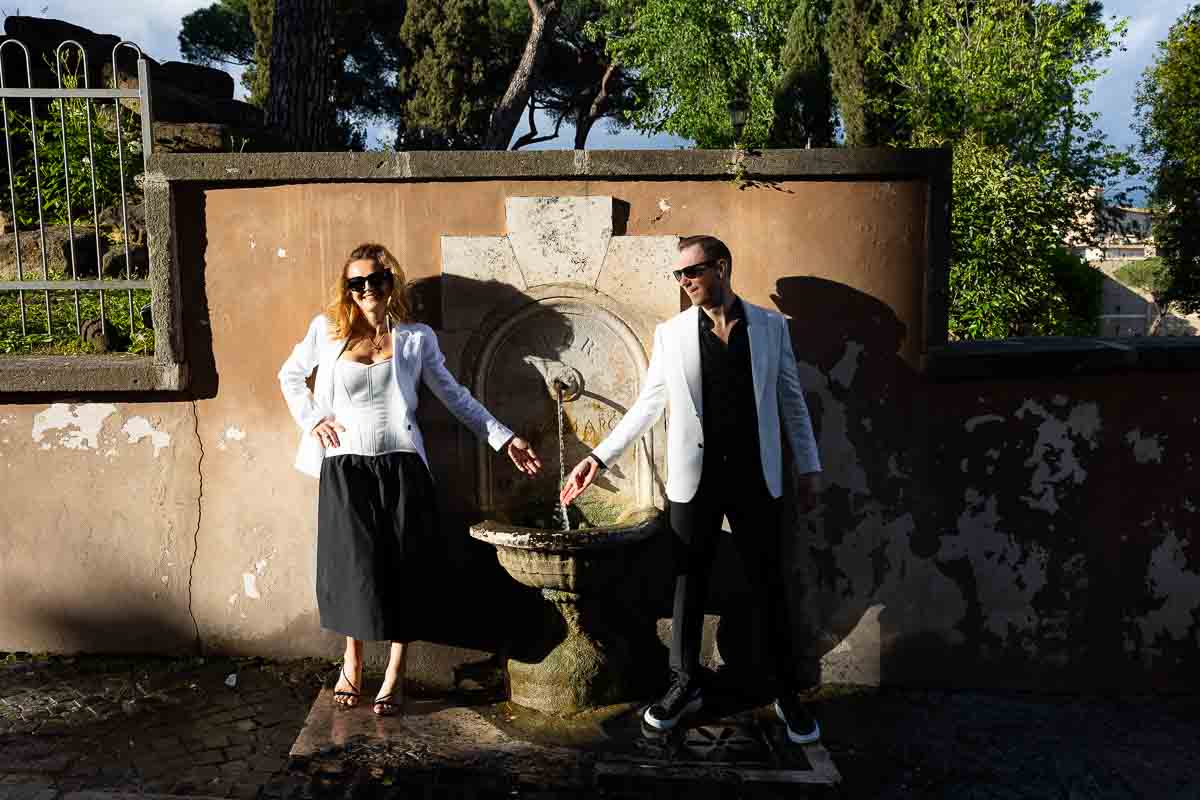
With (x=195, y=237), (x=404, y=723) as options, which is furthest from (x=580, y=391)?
(x=195, y=237)

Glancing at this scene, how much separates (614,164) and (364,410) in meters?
1.51

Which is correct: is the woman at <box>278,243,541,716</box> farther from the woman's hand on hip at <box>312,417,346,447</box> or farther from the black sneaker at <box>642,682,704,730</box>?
the black sneaker at <box>642,682,704,730</box>

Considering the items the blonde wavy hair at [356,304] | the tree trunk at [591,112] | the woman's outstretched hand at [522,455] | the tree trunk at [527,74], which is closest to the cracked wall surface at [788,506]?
the blonde wavy hair at [356,304]

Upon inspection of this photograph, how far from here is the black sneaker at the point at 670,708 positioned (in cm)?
408

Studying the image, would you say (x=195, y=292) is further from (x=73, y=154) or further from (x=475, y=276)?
(x=73, y=154)

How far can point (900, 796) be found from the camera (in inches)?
144

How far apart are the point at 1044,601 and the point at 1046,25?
46.4ft

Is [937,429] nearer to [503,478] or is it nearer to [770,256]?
[770,256]

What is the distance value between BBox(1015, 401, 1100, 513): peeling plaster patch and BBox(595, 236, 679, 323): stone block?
1.67 meters

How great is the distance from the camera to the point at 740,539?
404cm

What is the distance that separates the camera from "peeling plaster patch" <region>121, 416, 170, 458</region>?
4.66 metres

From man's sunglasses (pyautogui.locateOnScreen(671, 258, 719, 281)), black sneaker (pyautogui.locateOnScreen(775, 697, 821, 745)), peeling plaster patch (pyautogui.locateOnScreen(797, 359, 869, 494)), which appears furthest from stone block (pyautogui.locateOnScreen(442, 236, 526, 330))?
black sneaker (pyautogui.locateOnScreen(775, 697, 821, 745))

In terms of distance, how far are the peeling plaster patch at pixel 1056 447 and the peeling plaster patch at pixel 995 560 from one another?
0.20 meters

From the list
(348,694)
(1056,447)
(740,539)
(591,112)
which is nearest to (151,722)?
(348,694)
